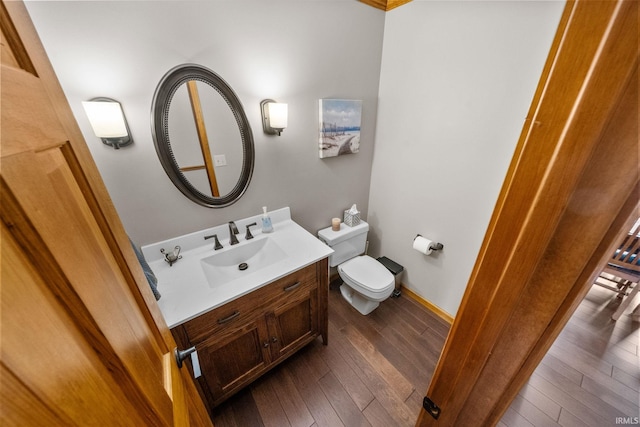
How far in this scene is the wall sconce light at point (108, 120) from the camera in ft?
2.91

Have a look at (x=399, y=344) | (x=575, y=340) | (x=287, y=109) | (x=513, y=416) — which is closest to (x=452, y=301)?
(x=399, y=344)

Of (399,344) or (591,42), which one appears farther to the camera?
(399,344)

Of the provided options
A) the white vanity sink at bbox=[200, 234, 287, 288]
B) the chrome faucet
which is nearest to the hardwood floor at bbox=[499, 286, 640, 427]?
the white vanity sink at bbox=[200, 234, 287, 288]

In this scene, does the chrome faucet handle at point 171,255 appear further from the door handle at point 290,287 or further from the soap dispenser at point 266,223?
the door handle at point 290,287

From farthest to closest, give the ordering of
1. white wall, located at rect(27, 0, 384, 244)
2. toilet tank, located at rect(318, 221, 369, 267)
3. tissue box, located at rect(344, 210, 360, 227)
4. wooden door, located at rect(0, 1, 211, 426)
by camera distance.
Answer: tissue box, located at rect(344, 210, 360, 227)
toilet tank, located at rect(318, 221, 369, 267)
white wall, located at rect(27, 0, 384, 244)
wooden door, located at rect(0, 1, 211, 426)

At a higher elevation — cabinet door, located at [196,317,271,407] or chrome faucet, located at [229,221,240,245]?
chrome faucet, located at [229,221,240,245]

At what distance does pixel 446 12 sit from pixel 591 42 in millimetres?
1447

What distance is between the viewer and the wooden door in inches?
7.7

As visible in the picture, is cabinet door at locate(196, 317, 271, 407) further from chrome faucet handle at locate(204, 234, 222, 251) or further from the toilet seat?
the toilet seat

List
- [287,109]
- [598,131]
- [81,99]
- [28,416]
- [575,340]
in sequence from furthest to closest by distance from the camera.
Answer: [575,340] < [287,109] < [81,99] < [598,131] < [28,416]

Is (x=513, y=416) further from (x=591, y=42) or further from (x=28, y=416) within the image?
(x=28, y=416)

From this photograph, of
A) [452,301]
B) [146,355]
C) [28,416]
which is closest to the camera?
[28,416]

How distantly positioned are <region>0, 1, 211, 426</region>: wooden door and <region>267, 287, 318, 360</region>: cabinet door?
2.69ft

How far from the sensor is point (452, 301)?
1.70 metres
